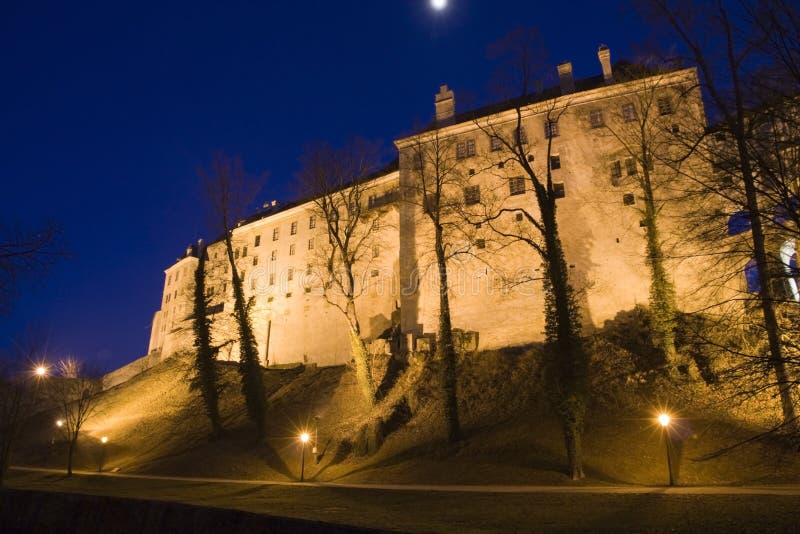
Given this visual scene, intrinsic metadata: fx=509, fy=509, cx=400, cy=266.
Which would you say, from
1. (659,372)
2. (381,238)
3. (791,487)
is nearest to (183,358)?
(381,238)

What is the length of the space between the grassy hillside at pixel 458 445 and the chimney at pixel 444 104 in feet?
61.4

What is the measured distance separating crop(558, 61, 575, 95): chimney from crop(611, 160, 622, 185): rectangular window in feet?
22.0

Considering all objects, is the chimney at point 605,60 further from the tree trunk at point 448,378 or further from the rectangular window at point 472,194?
the tree trunk at point 448,378

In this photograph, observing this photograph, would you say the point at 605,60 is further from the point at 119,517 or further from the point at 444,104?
Answer: the point at 119,517

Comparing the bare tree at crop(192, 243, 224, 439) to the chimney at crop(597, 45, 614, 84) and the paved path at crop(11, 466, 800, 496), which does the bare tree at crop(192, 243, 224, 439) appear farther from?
the chimney at crop(597, 45, 614, 84)

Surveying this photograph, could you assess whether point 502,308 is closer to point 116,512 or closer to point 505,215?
point 505,215

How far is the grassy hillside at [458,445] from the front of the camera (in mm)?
16344

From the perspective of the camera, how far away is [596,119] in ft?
105

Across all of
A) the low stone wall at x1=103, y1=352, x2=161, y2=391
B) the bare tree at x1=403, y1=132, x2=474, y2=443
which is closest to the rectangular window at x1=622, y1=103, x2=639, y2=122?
the bare tree at x1=403, y1=132, x2=474, y2=443

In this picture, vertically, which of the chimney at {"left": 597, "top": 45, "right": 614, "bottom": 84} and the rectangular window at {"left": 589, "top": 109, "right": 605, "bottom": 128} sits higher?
the chimney at {"left": 597, "top": 45, "right": 614, "bottom": 84}

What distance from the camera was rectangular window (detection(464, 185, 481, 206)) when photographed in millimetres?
33688

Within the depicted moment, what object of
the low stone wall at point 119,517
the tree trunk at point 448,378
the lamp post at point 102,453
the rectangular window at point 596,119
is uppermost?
the rectangular window at point 596,119

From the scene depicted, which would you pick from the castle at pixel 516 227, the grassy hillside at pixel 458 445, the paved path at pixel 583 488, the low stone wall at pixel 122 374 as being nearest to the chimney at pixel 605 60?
the castle at pixel 516 227

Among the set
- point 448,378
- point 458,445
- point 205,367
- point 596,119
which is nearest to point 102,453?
point 205,367
